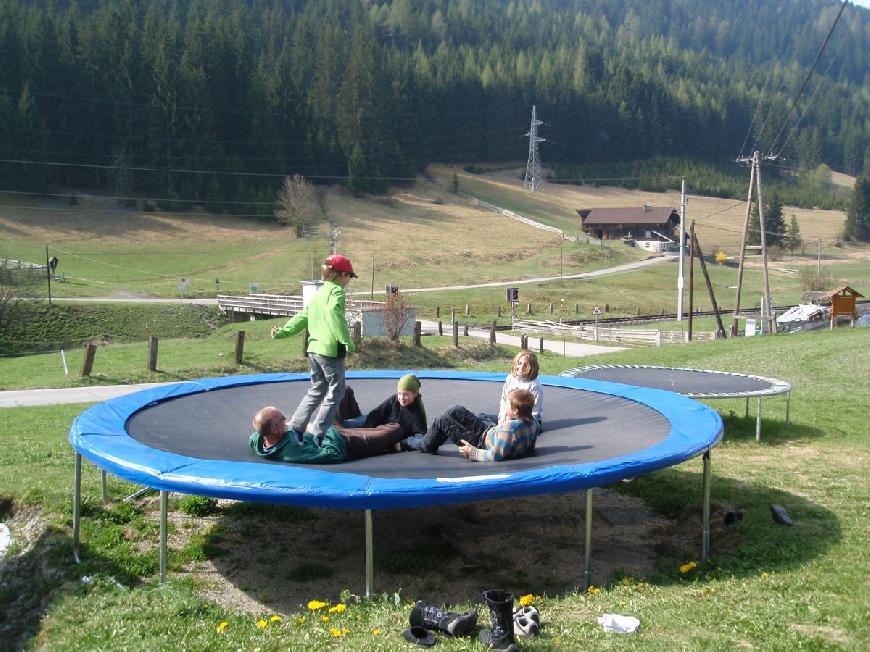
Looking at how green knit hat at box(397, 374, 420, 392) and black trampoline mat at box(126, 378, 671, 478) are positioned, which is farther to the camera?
green knit hat at box(397, 374, 420, 392)

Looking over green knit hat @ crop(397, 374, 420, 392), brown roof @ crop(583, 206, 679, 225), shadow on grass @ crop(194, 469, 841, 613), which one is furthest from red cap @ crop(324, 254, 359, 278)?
brown roof @ crop(583, 206, 679, 225)

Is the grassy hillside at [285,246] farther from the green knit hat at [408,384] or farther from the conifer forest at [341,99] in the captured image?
the green knit hat at [408,384]

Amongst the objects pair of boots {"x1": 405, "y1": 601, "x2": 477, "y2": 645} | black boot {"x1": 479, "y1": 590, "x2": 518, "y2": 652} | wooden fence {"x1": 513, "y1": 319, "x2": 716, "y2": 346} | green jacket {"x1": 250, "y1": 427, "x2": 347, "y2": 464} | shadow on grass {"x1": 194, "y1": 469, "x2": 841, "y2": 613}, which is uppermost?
green jacket {"x1": 250, "y1": 427, "x2": 347, "y2": 464}

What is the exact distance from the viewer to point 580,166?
3676 inches

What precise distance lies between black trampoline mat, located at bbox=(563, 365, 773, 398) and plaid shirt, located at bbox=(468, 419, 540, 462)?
3.44m

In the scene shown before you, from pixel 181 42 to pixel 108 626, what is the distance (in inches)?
2367

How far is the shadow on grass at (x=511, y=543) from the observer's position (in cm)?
473

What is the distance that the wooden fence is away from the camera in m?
24.7

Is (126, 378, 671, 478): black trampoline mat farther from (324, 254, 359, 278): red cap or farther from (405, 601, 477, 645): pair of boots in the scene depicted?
(324, 254, 359, 278): red cap

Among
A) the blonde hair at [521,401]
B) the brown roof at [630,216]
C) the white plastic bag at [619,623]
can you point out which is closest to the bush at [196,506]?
the blonde hair at [521,401]

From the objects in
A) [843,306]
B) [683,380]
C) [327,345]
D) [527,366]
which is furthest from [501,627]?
[843,306]

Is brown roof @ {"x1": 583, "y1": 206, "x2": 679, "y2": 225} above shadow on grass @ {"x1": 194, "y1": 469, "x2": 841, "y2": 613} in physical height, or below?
below

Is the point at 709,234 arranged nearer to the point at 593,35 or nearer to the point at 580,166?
the point at 580,166

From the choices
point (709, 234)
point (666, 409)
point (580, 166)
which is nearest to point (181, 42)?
point (709, 234)
